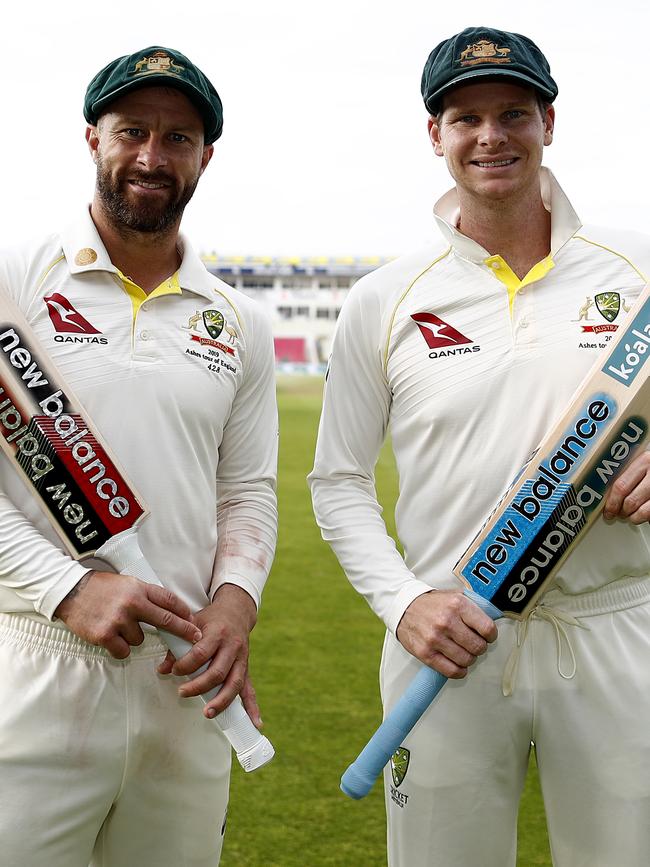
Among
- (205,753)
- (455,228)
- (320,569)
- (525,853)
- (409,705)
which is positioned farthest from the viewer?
(320,569)

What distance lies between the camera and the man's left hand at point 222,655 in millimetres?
1533

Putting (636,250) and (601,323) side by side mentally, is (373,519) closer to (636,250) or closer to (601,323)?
(601,323)

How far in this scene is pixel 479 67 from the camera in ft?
5.41

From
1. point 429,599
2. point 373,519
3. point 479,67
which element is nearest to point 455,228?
point 479,67

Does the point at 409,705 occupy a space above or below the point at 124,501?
below

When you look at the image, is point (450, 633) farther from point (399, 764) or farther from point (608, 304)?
point (608, 304)

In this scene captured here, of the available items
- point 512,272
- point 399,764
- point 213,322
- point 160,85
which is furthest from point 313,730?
point 160,85

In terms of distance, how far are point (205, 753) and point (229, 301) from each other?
0.81m

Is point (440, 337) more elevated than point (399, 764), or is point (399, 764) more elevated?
point (440, 337)

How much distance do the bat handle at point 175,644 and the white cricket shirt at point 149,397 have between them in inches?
2.5

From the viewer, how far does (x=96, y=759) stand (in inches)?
60.6

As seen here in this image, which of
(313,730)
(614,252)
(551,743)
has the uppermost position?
(614,252)

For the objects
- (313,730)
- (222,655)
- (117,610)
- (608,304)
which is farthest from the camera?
(313,730)

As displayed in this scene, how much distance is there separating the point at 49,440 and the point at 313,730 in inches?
80.9
